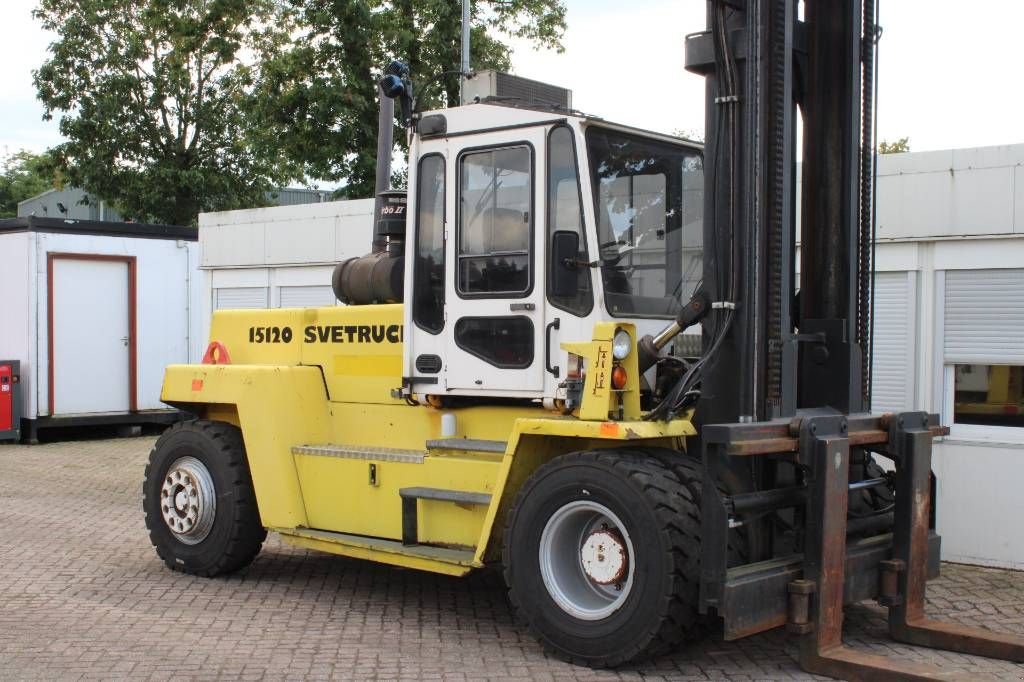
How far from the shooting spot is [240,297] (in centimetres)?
1584

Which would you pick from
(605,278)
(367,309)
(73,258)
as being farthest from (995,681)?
(73,258)

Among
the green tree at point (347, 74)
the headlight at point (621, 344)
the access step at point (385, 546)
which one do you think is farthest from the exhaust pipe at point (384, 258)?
the green tree at point (347, 74)

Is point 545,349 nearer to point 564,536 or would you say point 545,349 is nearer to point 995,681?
point 564,536

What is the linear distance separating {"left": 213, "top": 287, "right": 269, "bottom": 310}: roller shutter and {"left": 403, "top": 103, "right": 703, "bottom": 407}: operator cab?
A: 8.30 metres

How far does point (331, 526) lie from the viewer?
7.98 meters

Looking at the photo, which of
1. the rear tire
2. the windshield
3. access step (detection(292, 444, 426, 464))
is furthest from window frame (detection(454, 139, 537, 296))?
the rear tire

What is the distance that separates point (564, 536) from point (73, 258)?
43.9 ft

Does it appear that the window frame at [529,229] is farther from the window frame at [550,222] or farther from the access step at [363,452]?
the access step at [363,452]

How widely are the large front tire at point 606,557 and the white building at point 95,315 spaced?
1281cm

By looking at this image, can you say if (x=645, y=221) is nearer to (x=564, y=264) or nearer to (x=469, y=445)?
(x=564, y=264)

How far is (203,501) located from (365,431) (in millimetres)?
1390

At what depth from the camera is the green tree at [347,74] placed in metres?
26.0

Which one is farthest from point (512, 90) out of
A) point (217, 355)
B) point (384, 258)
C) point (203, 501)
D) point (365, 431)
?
point (203, 501)

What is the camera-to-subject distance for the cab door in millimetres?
6785
